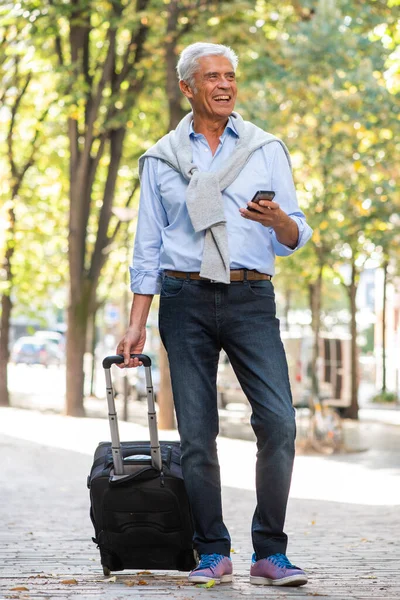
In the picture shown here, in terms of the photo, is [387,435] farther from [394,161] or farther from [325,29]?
[325,29]

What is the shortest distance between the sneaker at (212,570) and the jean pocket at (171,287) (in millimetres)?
966

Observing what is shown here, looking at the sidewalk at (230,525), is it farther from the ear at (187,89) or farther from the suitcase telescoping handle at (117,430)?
the ear at (187,89)

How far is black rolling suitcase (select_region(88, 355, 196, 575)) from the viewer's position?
4.83 meters

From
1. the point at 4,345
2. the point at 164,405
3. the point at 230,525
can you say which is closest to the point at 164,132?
the point at 164,405

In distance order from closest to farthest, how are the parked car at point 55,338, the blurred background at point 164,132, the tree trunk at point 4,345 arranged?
the blurred background at point 164,132, the tree trunk at point 4,345, the parked car at point 55,338

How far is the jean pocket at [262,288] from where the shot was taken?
15.5ft

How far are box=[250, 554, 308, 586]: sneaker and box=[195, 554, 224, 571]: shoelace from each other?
0.44 ft

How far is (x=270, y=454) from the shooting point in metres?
4.68

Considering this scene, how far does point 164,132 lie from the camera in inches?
931

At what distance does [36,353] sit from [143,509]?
58583 mm

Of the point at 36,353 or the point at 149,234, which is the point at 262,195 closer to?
the point at 149,234

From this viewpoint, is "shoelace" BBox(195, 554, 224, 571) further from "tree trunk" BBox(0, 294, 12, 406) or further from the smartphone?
"tree trunk" BBox(0, 294, 12, 406)

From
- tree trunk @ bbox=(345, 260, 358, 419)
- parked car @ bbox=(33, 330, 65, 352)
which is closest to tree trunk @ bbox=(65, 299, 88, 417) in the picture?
tree trunk @ bbox=(345, 260, 358, 419)

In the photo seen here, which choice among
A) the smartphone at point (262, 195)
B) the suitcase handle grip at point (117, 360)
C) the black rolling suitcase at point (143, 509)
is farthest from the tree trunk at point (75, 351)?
the smartphone at point (262, 195)
